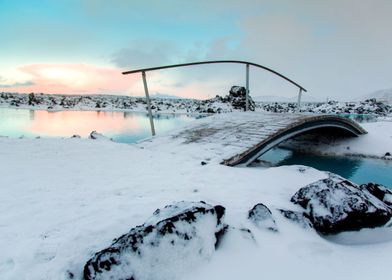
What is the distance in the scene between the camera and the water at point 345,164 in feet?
28.9

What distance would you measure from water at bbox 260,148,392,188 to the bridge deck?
138cm

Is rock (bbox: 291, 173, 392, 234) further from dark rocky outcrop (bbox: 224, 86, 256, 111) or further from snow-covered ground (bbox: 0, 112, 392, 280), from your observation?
dark rocky outcrop (bbox: 224, 86, 256, 111)

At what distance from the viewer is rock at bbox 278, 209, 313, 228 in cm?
346

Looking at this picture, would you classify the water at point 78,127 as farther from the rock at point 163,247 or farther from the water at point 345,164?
the rock at point 163,247

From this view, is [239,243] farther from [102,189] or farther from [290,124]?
[290,124]

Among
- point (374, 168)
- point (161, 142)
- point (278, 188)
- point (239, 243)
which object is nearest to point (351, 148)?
point (374, 168)

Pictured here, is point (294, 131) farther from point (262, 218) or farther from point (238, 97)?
point (238, 97)

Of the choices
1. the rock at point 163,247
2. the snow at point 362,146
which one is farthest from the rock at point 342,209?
the snow at point 362,146

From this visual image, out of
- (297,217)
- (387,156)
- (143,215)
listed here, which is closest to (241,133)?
(297,217)

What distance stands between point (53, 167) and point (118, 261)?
3326 millimetres

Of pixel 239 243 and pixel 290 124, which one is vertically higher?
pixel 290 124

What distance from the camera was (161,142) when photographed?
26.5 ft

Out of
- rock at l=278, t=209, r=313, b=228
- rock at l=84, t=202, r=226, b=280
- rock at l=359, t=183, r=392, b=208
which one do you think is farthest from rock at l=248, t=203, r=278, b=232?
rock at l=359, t=183, r=392, b=208

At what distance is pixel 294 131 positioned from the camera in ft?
31.5
